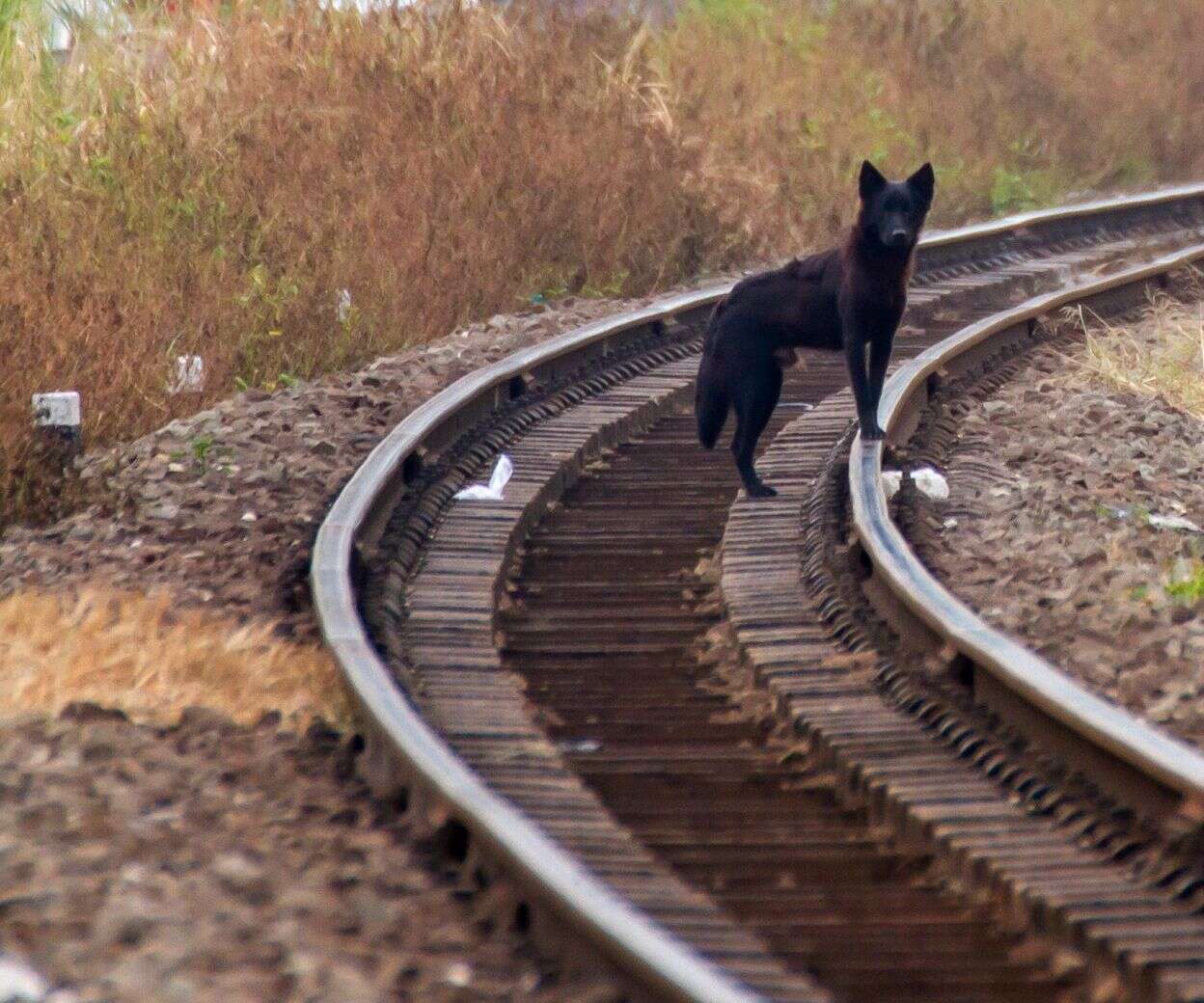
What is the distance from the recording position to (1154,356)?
11.0 m

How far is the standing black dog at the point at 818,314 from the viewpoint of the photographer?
760 cm

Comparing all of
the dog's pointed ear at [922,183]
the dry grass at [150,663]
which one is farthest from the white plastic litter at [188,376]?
the dog's pointed ear at [922,183]

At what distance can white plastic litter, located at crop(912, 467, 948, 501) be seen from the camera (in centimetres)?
775

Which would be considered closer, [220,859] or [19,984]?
[19,984]

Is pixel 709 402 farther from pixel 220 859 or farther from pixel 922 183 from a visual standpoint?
pixel 220 859

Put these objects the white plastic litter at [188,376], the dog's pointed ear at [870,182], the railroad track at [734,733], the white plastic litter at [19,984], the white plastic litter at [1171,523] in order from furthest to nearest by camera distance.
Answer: the white plastic litter at [188,376] → the dog's pointed ear at [870,182] → the white plastic litter at [1171,523] → the railroad track at [734,733] → the white plastic litter at [19,984]

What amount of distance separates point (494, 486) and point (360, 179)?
528cm

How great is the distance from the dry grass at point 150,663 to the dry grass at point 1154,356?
5.33 metres

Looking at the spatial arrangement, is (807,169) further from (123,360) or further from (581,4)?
(123,360)

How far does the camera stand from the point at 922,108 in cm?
2112

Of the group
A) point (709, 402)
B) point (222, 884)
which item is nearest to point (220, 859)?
point (222, 884)

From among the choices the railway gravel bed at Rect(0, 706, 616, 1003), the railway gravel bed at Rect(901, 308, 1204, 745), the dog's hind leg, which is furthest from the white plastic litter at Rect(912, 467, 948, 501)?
the railway gravel bed at Rect(0, 706, 616, 1003)

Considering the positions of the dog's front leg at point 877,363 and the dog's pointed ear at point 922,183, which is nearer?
the dog's pointed ear at point 922,183

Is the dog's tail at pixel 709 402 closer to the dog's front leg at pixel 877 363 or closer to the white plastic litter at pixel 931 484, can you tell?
the dog's front leg at pixel 877 363
